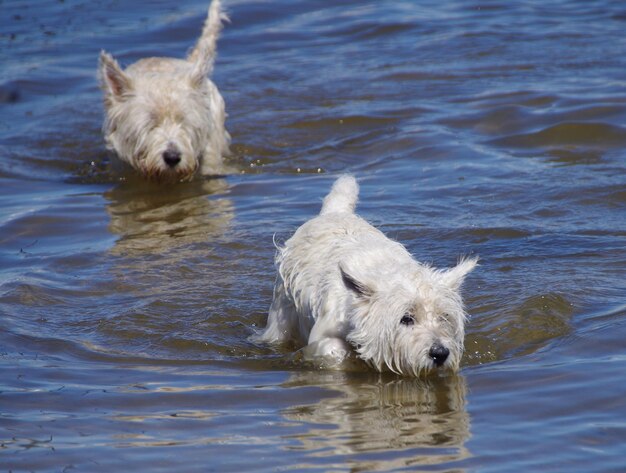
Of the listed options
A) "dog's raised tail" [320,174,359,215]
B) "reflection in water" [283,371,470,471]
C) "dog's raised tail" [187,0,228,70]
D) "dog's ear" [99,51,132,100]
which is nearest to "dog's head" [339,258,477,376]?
"reflection in water" [283,371,470,471]

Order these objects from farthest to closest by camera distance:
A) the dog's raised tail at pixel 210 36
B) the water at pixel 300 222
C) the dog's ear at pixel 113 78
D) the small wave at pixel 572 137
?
the dog's raised tail at pixel 210 36, the small wave at pixel 572 137, the dog's ear at pixel 113 78, the water at pixel 300 222

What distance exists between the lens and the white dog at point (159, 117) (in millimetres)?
10703

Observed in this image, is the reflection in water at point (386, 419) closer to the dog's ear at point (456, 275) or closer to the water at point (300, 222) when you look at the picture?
the water at point (300, 222)

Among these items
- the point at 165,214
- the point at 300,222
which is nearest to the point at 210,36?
the point at 165,214

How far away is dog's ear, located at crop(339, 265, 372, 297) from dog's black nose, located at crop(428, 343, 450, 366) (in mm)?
438

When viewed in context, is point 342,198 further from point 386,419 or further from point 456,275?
point 386,419

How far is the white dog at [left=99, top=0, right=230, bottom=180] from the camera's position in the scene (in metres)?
10.7

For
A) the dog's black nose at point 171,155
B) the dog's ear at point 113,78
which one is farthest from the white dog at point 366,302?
the dog's ear at point 113,78

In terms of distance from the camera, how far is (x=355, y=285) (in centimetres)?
604

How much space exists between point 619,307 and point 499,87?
6.95 metres

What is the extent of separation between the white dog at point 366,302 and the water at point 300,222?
192 millimetres

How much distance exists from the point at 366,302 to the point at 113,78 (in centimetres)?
548

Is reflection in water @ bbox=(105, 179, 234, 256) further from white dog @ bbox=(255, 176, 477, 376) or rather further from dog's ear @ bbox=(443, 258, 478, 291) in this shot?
dog's ear @ bbox=(443, 258, 478, 291)

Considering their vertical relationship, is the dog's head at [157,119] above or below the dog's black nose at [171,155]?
above
